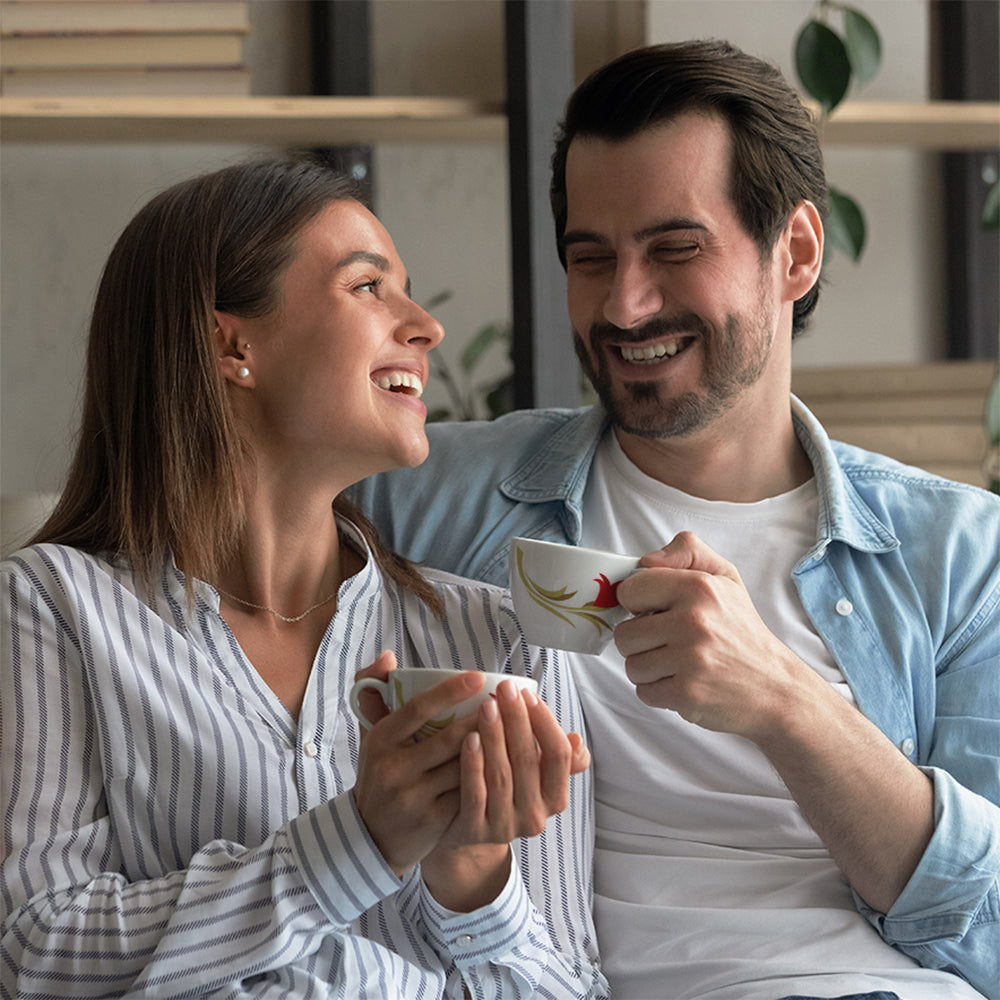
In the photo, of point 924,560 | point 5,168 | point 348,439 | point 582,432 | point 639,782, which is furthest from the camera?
point 5,168

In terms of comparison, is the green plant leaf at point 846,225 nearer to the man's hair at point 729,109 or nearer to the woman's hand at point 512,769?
the man's hair at point 729,109

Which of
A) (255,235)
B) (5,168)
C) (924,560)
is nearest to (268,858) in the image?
(255,235)

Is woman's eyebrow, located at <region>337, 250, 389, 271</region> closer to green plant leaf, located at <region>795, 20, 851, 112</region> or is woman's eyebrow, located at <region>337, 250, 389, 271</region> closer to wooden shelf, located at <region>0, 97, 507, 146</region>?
wooden shelf, located at <region>0, 97, 507, 146</region>

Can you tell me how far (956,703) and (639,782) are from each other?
368 millimetres

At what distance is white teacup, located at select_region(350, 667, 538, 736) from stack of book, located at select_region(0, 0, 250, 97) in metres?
1.39

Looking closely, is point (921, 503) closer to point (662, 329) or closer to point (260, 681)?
point (662, 329)

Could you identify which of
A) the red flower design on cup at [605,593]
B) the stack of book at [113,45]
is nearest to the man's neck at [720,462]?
the red flower design on cup at [605,593]

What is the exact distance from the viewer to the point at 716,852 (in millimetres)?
1284

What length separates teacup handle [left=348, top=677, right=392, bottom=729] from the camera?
96 centimetres

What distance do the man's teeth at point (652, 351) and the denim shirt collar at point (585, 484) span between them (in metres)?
0.12

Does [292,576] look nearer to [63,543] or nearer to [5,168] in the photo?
[63,543]

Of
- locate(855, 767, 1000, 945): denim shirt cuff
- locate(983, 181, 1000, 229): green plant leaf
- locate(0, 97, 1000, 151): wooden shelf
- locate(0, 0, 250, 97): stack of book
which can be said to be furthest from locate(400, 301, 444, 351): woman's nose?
locate(983, 181, 1000, 229): green plant leaf

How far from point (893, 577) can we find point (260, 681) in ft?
2.40

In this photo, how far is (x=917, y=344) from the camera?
2.72 m
